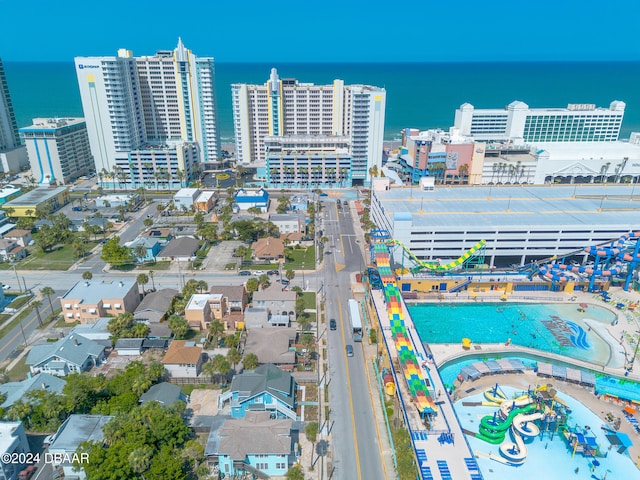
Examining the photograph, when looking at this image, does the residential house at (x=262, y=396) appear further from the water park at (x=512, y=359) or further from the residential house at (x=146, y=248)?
the residential house at (x=146, y=248)

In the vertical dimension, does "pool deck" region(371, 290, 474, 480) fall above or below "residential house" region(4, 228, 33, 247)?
below

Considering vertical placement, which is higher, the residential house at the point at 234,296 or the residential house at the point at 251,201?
the residential house at the point at 251,201

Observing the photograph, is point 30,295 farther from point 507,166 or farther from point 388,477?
point 507,166

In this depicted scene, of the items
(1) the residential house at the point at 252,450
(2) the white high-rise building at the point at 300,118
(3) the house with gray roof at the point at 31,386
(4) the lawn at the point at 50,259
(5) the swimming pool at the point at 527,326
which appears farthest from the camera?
(2) the white high-rise building at the point at 300,118

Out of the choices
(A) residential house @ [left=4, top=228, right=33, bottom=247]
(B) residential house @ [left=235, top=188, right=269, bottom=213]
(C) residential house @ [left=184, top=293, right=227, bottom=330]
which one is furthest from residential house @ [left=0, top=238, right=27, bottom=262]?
(B) residential house @ [left=235, top=188, right=269, bottom=213]

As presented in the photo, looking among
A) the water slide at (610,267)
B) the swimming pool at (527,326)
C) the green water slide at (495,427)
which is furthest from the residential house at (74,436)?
the water slide at (610,267)

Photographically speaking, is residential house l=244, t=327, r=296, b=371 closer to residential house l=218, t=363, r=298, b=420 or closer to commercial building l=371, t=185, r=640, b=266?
residential house l=218, t=363, r=298, b=420

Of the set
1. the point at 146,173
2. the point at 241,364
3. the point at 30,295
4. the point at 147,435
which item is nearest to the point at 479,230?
the point at 241,364
